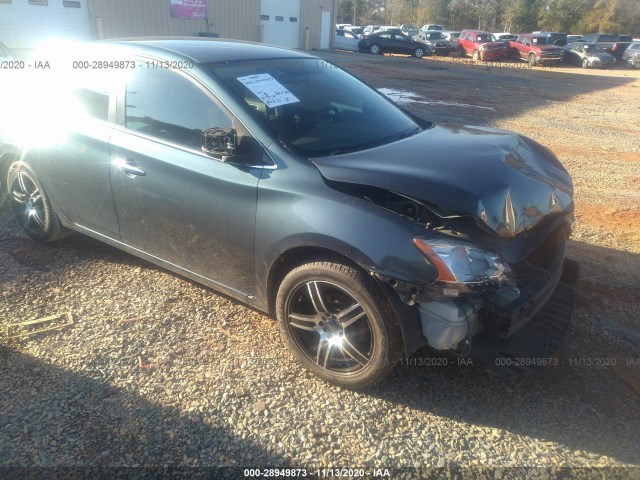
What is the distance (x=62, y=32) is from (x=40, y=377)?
1794 centimetres

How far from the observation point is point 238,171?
2910mm

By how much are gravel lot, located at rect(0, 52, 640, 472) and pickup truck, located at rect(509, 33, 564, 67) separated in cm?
2688

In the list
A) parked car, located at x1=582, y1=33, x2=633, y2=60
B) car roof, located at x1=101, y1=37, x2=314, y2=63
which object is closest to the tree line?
parked car, located at x1=582, y1=33, x2=633, y2=60

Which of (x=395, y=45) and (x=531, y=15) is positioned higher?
(x=531, y=15)

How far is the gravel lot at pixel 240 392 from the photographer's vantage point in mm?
2412

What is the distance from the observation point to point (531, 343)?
270 centimetres

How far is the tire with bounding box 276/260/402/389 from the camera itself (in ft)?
8.38

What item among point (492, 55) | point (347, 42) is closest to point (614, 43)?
point (492, 55)

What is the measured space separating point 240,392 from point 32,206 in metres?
2.80

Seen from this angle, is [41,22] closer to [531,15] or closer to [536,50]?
[536,50]

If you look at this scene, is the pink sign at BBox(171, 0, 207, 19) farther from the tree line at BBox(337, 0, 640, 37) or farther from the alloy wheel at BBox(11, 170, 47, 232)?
the tree line at BBox(337, 0, 640, 37)

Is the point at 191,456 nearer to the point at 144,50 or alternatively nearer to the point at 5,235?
the point at 144,50

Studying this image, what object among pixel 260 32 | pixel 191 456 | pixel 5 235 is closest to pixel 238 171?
pixel 191 456

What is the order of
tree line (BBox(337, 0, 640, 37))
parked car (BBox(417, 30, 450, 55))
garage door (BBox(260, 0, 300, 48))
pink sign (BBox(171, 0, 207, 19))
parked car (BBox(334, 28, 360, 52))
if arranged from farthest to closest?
tree line (BBox(337, 0, 640, 37))
parked car (BBox(334, 28, 360, 52))
parked car (BBox(417, 30, 450, 55))
garage door (BBox(260, 0, 300, 48))
pink sign (BBox(171, 0, 207, 19))
